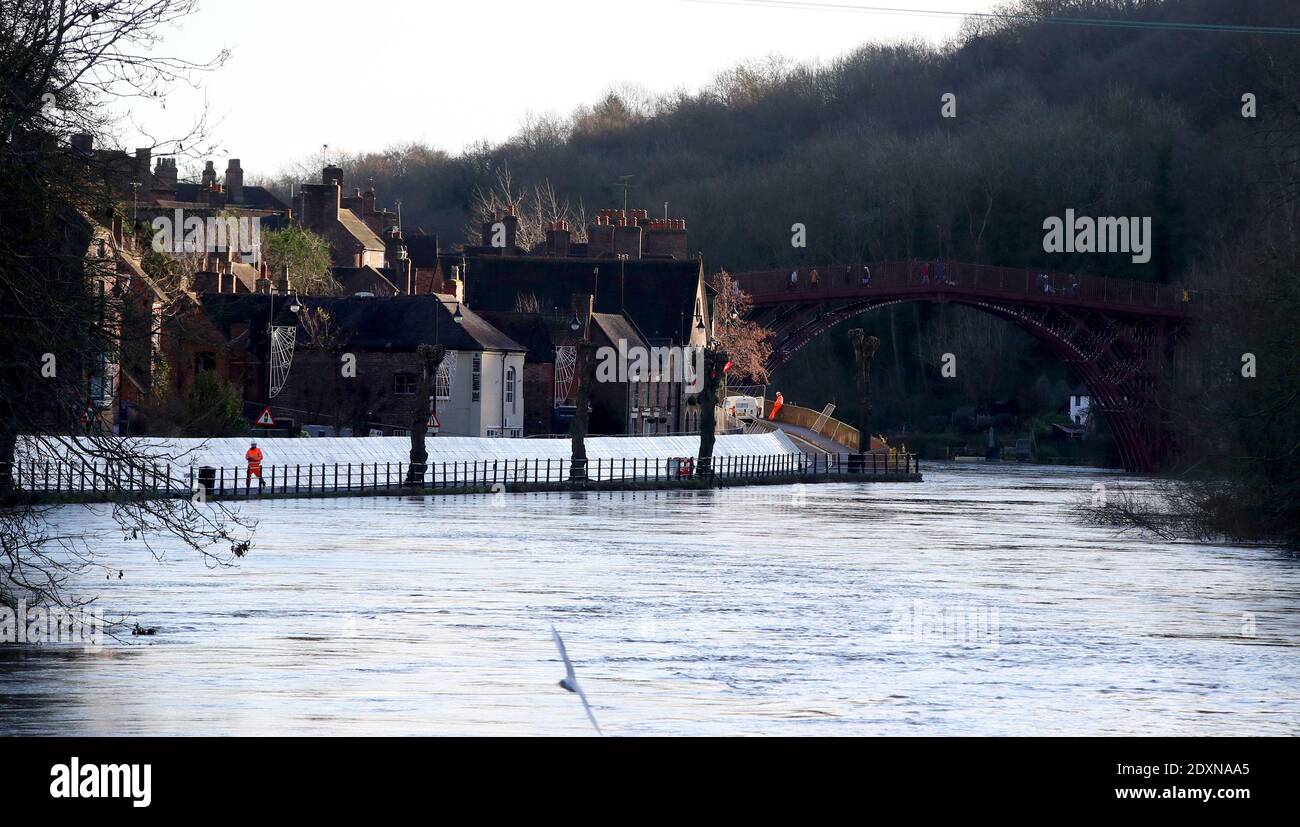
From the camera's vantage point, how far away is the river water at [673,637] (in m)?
20.6

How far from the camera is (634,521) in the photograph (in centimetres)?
5569

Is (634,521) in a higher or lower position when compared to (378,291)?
lower

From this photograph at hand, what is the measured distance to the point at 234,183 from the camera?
154 m

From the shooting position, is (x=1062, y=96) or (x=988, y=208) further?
(x=1062, y=96)

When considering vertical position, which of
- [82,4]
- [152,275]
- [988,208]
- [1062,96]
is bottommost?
[152,275]

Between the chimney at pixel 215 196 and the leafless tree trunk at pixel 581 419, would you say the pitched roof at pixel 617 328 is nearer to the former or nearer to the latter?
the leafless tree trunk at pixel 581 419

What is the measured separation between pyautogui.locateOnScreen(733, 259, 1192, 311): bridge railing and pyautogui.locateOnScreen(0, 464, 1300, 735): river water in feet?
180

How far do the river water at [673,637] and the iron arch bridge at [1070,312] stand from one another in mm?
53944

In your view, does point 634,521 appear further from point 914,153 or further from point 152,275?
point 914,153

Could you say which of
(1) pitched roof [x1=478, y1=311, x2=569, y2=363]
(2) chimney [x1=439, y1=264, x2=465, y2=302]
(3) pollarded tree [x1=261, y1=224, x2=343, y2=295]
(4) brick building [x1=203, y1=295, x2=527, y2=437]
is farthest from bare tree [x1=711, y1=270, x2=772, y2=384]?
(4) brick building [x1=203, y1=295, x2=527, y2=437]

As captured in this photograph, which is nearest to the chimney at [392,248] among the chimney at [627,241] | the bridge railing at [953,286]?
the chimney at [627,241]
